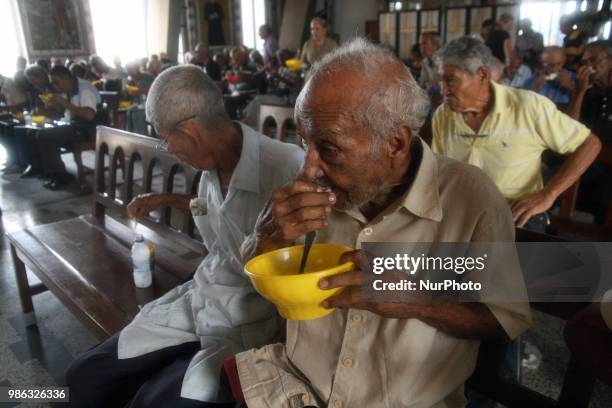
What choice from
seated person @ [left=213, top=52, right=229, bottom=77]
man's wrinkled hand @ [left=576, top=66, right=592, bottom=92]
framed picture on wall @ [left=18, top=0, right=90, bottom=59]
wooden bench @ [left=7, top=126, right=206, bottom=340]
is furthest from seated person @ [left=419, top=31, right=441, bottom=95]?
Result: framed picture on wall @ [left=18, top=0, right=90, bottom=59]

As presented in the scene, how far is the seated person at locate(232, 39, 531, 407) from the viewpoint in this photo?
94 cm

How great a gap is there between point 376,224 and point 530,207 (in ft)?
3.20

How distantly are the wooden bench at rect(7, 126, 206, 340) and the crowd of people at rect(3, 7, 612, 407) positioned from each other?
21 centimetres

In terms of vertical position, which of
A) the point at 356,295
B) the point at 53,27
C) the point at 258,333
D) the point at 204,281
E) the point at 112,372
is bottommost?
the point at 112,372

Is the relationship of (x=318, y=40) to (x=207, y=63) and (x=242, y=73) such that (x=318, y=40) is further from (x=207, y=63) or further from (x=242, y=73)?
(x=207, y=63)

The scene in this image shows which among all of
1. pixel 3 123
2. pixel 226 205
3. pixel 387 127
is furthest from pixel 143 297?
pixel 3 123

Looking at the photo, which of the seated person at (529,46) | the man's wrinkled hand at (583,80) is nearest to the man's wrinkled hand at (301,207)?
the man's wrinkled hand at (583,80)

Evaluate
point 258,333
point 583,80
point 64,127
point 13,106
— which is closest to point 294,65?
point 64,127

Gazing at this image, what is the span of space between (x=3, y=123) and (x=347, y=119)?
5.90 metres

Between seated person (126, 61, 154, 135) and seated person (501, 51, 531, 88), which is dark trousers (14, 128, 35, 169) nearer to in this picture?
seated person (126, 61, 154, 135)

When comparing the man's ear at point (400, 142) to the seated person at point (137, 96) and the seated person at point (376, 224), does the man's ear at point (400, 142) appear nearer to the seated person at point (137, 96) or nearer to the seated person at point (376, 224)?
the seated person at point (376, 224)

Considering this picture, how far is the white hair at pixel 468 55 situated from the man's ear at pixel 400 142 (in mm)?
1224

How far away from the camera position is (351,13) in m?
14.4

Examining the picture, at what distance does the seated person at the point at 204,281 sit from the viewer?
144cm
